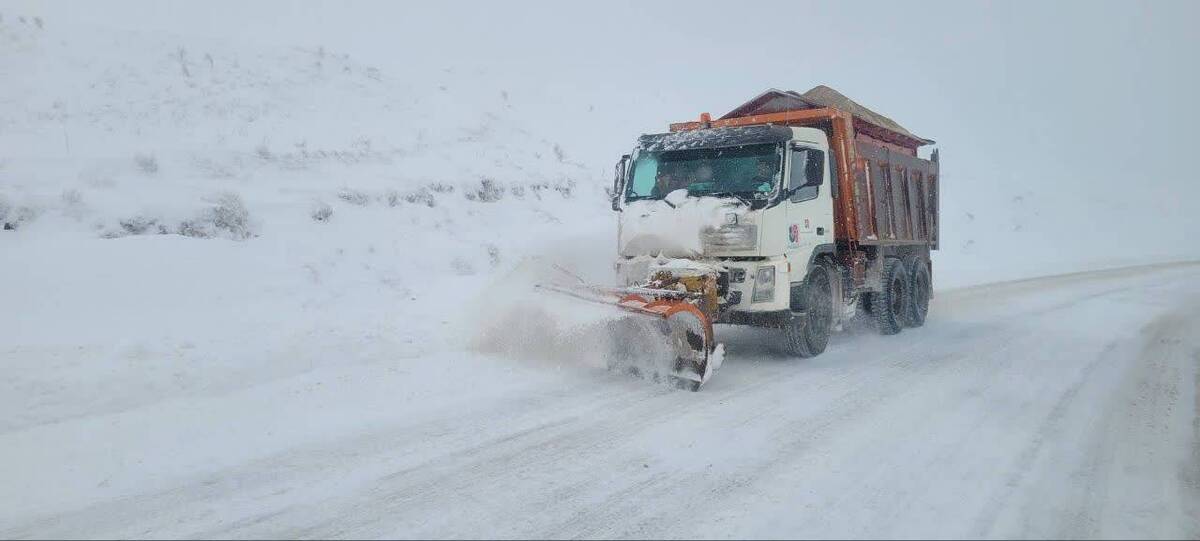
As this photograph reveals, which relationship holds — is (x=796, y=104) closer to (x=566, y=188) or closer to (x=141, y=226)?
(x=141, y=226)

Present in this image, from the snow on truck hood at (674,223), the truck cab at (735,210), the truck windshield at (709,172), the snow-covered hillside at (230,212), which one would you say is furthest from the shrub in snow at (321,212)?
the snow on truck hood at (674,223)

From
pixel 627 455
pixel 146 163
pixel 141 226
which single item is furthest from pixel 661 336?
pixel 146 163

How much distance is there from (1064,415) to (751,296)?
2768mm

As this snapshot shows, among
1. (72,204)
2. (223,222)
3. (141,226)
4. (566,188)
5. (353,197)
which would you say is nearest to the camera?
(72,204)

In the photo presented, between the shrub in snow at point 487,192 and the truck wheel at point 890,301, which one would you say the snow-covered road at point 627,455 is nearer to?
the truck wheel at point 890,301

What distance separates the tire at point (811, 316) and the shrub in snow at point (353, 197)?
848cm

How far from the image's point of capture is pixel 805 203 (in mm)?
7902

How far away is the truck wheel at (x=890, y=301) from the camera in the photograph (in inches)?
393

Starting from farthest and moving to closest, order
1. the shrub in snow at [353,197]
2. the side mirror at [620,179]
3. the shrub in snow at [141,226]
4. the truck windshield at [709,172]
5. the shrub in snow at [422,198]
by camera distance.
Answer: the shrub in snow at [422,198] < the shrub in snow at [353,197] < the shrub in snow at [141,226] < the side mirror at [620,179] < the truck windshield at [709,172]

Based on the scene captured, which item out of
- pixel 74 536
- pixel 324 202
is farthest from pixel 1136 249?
pixel 74 536

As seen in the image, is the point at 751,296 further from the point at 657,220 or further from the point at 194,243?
the point at 194,243

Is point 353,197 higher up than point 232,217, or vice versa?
point 353,197

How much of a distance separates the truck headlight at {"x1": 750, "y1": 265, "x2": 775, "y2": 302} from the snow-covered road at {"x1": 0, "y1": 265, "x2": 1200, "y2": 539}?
28.9 inches

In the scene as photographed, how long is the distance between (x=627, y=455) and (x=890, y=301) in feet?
21.9
